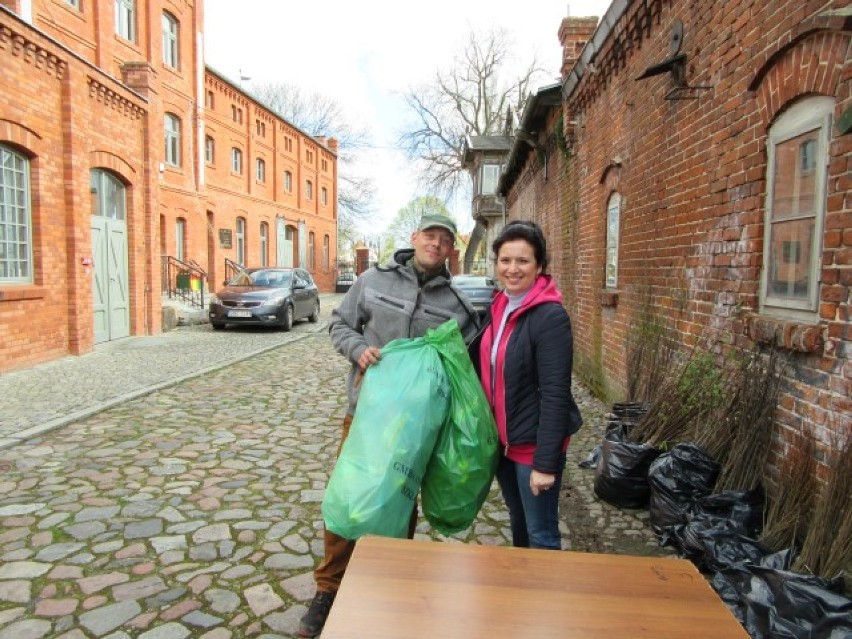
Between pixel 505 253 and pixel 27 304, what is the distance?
362 inches

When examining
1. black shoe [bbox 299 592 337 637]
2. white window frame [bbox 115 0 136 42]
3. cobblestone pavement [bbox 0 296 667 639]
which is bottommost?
cobblestone pavement [bbox 0 296 667 639]

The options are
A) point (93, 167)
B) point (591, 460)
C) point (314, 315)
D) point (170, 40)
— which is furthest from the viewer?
point (170, 40)

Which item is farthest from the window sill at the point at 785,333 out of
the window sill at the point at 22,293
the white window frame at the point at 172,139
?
the white window frame at the point at 172,139

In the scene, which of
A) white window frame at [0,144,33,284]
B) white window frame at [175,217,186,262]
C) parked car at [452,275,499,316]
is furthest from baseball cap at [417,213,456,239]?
white window frame at [175,217,186,262]

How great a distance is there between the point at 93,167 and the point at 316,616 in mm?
10872

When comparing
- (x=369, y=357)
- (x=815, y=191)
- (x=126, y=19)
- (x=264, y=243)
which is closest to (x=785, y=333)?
(x=815, y=191)

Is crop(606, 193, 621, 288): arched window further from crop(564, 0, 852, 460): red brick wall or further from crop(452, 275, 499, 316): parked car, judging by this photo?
crop(452, 275, 499, 316): parked car

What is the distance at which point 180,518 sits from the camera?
3916 millimetres

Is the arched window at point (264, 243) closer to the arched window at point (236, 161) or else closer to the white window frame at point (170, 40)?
the arched window at point (236, 161)

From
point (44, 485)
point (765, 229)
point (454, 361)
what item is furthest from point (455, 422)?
point (44, 485)

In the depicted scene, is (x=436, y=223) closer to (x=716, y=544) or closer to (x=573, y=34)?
(x=716, y=544)

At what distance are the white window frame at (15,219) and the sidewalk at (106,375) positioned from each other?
1488 mm

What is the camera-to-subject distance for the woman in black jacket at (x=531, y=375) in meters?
Answer: 2.26

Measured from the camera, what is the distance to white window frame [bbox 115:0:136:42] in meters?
18.5
